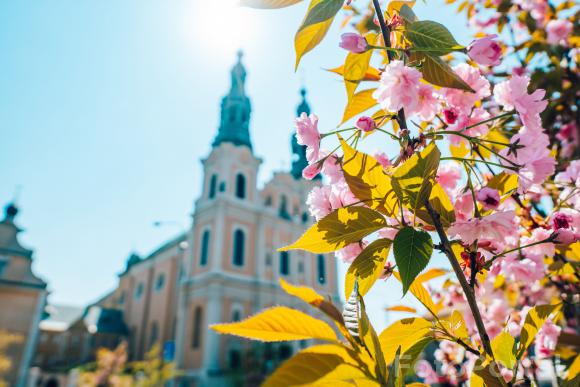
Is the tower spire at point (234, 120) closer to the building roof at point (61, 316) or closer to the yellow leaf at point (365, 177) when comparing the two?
the yellow leaf at point (365, 177)

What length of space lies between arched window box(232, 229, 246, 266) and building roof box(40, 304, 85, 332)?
19.7 metres

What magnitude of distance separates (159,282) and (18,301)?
8473mm

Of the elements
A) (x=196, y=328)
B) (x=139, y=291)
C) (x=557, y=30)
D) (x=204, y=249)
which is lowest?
(x=196, y=328)

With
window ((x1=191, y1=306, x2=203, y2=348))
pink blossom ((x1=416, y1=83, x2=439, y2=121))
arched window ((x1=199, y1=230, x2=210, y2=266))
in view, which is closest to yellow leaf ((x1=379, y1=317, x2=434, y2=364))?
pink blossom ((x1=416, y1=83, x2=439, y2=121))

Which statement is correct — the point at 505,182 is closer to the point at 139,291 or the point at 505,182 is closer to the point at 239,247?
the point at 239,247

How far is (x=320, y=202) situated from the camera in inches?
36.9

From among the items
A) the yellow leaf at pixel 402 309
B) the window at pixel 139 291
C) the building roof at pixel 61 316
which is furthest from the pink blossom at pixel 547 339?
the building roof at pixel 61 316

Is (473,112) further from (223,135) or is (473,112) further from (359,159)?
(223,135)

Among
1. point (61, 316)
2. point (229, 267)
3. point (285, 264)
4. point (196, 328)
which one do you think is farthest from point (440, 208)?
point (61, 316)

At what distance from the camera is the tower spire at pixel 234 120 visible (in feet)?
71.9

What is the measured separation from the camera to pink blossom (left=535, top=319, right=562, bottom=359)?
1.19m

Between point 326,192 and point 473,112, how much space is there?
1.78ft

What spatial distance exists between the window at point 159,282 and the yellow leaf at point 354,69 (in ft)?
84.9

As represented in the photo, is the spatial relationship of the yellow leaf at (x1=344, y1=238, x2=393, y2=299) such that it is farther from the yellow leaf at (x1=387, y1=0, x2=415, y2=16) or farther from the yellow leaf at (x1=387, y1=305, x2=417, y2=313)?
the yellow leaf at (x1=387, y1=0, x2=415, y2=16)
